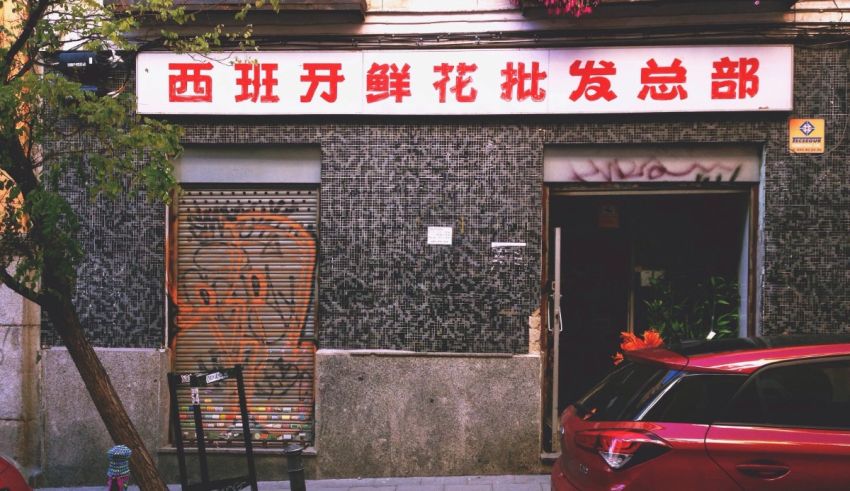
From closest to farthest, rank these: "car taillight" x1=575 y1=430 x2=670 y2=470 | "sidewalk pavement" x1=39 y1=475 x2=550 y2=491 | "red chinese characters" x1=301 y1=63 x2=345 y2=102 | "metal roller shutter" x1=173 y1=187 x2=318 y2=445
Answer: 1. "car taillight" x1=575 y1=430 x2=670 y2=470
2. "sidewalk pavement" x1=39 y1=475 x2=550 y2=491
3. "red chinese characters" x1=301 y1=63 x2=345 y2=102
4. "metal roller shutter" x1=173 y1=187 x2=318 y2=445

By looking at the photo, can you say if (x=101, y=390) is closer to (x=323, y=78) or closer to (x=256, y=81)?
(x=256, y=81)

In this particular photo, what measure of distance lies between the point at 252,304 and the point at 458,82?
10.4 feet

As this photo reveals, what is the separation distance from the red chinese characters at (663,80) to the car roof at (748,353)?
3.32m

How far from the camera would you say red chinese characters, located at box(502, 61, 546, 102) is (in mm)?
6945

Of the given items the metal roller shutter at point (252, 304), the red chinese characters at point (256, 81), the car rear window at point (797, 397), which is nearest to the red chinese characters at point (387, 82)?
the red chinese characters at point (256, 81)

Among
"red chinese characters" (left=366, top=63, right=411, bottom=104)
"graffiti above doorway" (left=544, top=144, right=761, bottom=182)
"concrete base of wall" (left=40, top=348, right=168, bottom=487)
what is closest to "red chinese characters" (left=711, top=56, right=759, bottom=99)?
"graffiti above doorway" (left=544, top=144, right=761, bottom=182)

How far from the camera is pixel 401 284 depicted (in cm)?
→ 711

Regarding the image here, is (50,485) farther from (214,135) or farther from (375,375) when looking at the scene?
(214,135)

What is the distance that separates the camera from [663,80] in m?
6.84

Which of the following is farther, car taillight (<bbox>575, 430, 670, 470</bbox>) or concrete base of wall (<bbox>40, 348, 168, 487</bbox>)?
concrete base of wall (<bbox>40, 348, 168, 487</bbox>)

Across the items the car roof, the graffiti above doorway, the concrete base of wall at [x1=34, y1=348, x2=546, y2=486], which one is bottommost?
the concrete base of wall at [x1=34, y1=348, x2=546, y2=486]

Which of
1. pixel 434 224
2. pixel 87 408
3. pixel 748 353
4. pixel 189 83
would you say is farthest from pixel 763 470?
pixel 87 408

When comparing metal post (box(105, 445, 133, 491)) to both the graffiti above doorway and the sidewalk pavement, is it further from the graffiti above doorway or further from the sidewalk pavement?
the graffiti above doorway

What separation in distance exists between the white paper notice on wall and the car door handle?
396cm
